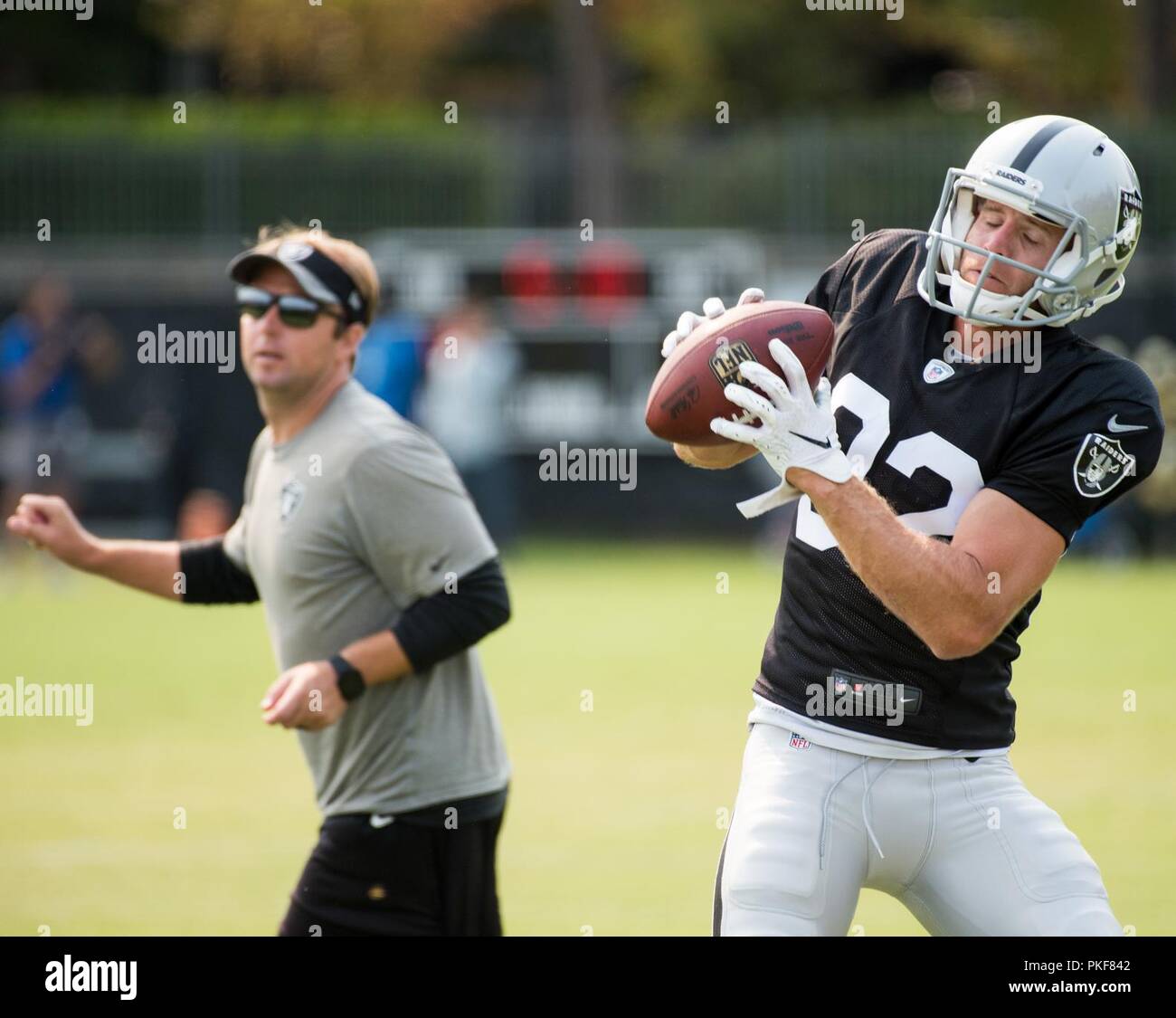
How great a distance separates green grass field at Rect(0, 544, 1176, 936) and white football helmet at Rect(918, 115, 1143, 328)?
8.63 ft

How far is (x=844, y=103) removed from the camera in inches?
1099

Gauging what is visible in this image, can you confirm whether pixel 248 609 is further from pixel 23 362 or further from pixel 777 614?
pixel 777 614

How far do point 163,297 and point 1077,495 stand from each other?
14.7 m

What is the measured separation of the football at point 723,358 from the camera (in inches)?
135

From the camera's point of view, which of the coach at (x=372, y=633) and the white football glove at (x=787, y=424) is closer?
the white football glove at (x=787, y=424)

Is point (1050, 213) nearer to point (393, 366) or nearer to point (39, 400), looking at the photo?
point (393, 366)

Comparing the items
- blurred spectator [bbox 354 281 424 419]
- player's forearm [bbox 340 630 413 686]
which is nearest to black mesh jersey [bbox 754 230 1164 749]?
player's forearm [bbox 340 630 413 686]

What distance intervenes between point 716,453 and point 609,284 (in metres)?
13.2

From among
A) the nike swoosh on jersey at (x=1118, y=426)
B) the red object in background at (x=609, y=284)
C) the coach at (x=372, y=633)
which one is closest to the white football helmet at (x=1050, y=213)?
the nike swoosh on jersey at (x=1118, y=426)

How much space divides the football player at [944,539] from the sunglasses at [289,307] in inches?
62.4

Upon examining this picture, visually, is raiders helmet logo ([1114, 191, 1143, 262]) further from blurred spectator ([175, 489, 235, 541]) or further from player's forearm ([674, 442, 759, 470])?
blurred spectator ([175, 489, 235, 541])

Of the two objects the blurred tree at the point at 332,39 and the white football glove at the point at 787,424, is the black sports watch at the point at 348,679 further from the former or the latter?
the blurred tree at the point at 332,39

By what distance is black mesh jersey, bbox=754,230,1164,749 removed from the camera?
131 inches

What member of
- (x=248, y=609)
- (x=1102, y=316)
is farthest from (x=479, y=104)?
(x=248, y=609)
